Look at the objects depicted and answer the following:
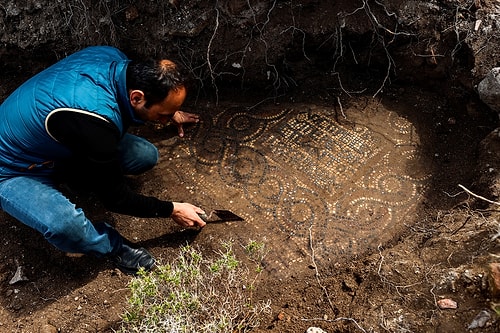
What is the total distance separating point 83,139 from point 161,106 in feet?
1.09

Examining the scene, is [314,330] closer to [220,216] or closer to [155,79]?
[220,216]

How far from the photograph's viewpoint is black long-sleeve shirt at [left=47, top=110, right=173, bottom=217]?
186 centimetres

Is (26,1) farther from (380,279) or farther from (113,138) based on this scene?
(380,279)

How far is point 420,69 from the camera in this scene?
9.45 ft

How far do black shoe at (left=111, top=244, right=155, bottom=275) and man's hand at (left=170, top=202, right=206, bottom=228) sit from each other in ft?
0.79

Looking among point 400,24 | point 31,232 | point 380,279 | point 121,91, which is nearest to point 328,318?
point 380,279

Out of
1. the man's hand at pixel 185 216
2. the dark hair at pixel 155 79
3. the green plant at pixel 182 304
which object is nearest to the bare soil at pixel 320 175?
the man's hand at pixel 185 216

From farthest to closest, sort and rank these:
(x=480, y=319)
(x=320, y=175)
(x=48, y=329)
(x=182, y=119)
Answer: (x=182, y=119) < (x=320, y=175) < (x=48, y=329) < (x=480, y=319)

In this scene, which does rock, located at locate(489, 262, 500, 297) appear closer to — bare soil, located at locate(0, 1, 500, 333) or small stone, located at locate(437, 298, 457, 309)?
bare soil, located at locate(0, 1, 500, 333)

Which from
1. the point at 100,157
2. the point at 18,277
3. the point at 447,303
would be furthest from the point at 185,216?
the point at 447,303

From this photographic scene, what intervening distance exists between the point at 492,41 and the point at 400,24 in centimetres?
51

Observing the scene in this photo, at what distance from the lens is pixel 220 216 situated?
8.20 ft

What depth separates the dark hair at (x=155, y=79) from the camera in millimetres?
1878

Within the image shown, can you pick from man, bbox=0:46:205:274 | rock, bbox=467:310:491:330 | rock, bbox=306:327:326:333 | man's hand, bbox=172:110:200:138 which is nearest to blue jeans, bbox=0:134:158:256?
man, bbox=0:46:205:274
